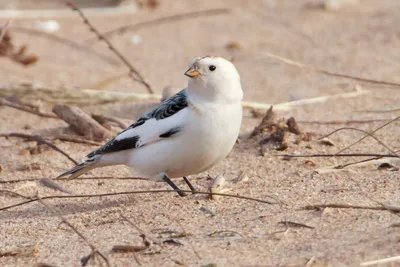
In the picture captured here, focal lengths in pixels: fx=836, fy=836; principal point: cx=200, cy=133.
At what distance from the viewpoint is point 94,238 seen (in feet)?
13.2

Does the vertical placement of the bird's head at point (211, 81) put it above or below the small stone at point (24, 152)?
above

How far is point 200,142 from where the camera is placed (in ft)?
13.9

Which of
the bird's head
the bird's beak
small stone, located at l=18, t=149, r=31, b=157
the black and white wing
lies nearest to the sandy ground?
small stone, located at l=18, t=149, r=31, b=157

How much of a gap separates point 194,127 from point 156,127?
0.95 feet

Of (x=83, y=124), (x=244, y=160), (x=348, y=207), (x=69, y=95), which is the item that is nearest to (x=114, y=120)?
(x=83, y=124)

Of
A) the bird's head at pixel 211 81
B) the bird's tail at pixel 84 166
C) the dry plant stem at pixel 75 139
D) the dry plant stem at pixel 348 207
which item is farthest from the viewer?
the dry plant stem at pixel 75 139

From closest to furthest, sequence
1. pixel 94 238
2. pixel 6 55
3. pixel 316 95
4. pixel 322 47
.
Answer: pixel 94 238 < pixel 316 95 < pixel 6 55 < pixel 322 47

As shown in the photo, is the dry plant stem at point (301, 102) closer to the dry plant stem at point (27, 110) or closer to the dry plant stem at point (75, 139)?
the dry plant stem at point (75, 139)

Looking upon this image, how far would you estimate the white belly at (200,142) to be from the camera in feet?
13.9

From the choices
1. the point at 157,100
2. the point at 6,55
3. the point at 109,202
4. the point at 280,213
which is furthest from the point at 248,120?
the point at 6,55

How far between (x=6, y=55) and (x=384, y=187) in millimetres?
4294

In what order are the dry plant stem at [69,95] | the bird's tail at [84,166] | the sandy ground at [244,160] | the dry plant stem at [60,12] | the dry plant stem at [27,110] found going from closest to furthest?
the sandy ground at [244,160] → the bird's tail at [84,166] → the dry plant stem at [27,110] → the dry plant stem at [69,95] → the dry plant stem at [60,12]

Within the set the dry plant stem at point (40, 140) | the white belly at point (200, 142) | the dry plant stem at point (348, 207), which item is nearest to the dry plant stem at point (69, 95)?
the dry plant stem at point (40, 140)

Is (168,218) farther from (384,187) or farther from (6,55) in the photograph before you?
(6,55)
